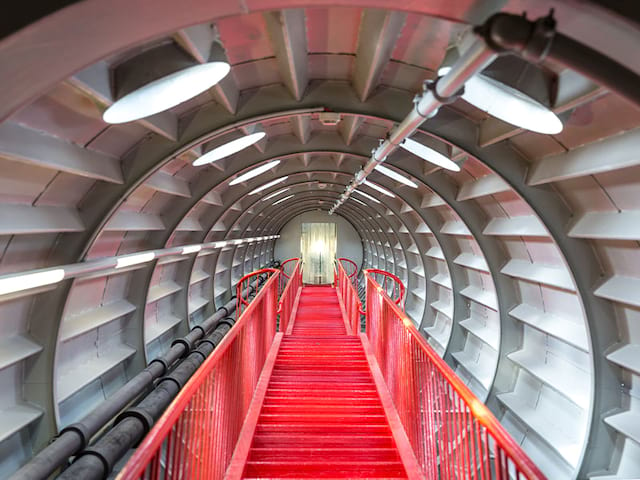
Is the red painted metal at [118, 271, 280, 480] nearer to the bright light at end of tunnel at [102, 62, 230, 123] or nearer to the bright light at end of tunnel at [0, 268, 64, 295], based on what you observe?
the bright light at end of tunnel at [0, 268, 64, 295]

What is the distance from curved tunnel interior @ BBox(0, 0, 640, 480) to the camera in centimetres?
236

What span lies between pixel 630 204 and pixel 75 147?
6306mm

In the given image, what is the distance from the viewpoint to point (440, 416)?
10.2 feet

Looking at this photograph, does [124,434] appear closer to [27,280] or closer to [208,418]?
[27,280]

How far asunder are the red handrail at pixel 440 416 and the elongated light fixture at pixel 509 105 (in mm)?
2276

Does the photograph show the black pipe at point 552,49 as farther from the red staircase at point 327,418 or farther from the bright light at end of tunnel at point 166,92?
the bright light at end of tunnel at point 166,92

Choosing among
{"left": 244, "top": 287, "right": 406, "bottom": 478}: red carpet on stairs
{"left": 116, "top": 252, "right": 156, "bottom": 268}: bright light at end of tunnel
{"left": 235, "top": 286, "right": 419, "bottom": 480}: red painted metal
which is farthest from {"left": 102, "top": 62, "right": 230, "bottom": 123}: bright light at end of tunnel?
{"left": 244, "top": 287, "right": 406, "bottom": 478}: red carpet on stairs

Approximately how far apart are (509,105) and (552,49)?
2148 millimetres

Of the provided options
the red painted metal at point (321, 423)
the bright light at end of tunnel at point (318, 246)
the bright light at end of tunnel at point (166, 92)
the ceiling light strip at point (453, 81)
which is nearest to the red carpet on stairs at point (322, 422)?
the red painted metal at point (321, 423)

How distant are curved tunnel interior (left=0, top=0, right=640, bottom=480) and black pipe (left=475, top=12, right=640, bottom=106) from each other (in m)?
0.09

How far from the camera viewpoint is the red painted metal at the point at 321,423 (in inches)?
145

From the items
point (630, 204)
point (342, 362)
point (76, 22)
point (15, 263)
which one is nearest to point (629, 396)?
point (630, 204)

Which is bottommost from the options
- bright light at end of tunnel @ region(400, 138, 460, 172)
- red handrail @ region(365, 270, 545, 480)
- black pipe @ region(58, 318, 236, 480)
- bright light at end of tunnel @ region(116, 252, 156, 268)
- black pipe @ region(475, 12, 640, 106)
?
black pipe @ region(58, 318, 236, 480)

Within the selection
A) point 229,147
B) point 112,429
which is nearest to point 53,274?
point 112,429
